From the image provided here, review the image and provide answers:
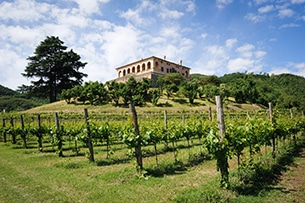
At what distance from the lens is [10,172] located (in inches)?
306

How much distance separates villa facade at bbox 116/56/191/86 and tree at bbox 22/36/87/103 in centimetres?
1191

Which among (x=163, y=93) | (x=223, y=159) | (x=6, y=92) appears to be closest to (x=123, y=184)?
(x=223, y=159)

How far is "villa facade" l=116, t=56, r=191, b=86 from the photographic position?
5191 centimetres

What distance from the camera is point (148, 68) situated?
54.1 m

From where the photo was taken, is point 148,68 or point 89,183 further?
point 148,68

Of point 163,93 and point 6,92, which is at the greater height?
point 6,92

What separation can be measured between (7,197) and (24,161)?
194 inches

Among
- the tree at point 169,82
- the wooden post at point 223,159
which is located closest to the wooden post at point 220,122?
the wooden post at point 223,159

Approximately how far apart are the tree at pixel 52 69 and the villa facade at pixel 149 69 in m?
11.9

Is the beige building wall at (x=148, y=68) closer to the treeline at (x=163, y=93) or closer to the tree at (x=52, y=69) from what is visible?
the treeline at (x=163, y=93)

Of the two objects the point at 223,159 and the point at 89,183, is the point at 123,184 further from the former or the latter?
the point at 223,159

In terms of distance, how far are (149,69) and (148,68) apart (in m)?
0.83

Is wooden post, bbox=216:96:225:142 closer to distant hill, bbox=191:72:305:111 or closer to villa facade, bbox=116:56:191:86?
distant hill, bbox=191:72:305:111

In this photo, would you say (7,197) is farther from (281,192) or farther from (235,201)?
(281,192)
